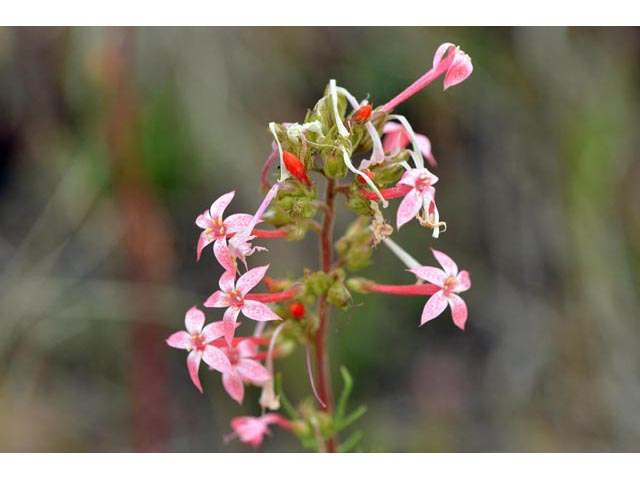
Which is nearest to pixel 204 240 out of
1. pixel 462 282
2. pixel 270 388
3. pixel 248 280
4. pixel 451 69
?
pixel 248 280

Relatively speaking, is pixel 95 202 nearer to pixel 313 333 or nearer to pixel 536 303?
pixel 313 333

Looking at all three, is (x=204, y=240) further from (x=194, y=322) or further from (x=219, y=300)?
(x=194, y=322)

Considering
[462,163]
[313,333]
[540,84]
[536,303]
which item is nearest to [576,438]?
[536,303]

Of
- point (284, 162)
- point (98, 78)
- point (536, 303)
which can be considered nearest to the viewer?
point (284, 162)

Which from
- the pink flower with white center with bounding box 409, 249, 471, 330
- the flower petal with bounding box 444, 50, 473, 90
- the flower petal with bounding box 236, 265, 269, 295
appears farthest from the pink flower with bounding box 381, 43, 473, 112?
the flower petal with bounding box 236, 265, 269, 295

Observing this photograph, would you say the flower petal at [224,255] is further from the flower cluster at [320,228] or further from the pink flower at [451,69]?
the pink flower at [451,69]

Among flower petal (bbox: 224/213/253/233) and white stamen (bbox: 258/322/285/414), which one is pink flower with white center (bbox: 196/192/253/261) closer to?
flower petal (bbox: 224/213/253/233)

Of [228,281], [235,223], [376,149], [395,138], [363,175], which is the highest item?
[395,138]
